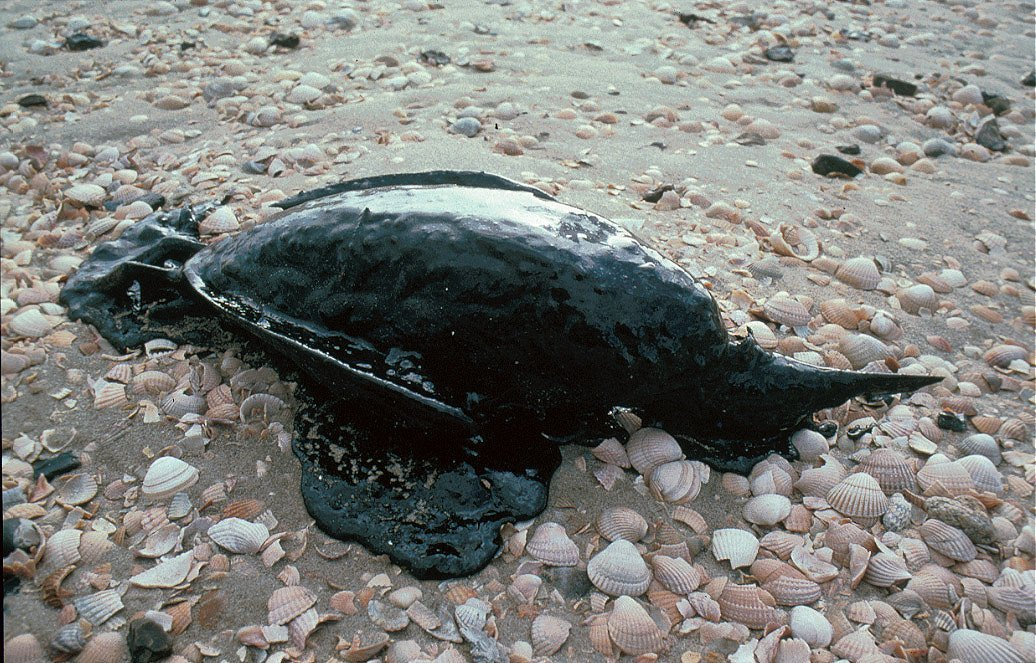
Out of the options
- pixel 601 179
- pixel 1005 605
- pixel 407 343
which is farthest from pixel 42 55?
pixel 1005 605

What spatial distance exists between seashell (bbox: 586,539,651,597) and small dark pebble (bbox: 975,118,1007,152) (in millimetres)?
5000

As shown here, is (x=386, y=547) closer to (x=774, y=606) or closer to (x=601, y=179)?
(x=774, y=606)

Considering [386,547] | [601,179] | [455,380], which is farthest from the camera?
[601,179]

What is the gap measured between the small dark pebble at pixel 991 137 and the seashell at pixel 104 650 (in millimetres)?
6298

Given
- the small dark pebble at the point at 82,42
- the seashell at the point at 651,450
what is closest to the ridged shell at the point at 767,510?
the seashell at the point at 651,450

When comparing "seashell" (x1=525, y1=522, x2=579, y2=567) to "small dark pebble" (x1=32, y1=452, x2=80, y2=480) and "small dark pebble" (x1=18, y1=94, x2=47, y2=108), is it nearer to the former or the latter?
"small dark pebble" (x1=32, y1=452, x2=80, y2=480)

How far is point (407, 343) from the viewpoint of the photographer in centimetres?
268

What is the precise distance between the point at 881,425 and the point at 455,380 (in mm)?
1826

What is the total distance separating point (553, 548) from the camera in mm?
2555

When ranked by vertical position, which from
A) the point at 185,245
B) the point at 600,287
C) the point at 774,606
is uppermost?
the point at 600,287

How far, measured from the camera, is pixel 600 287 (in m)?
2.58

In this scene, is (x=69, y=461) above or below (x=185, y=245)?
below

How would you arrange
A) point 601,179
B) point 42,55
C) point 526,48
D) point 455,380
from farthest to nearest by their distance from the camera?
1. point 526,48
2. point 42,55
3. point 601,179
4. point 455,380

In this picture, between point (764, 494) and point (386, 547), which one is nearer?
point (386, 547)
